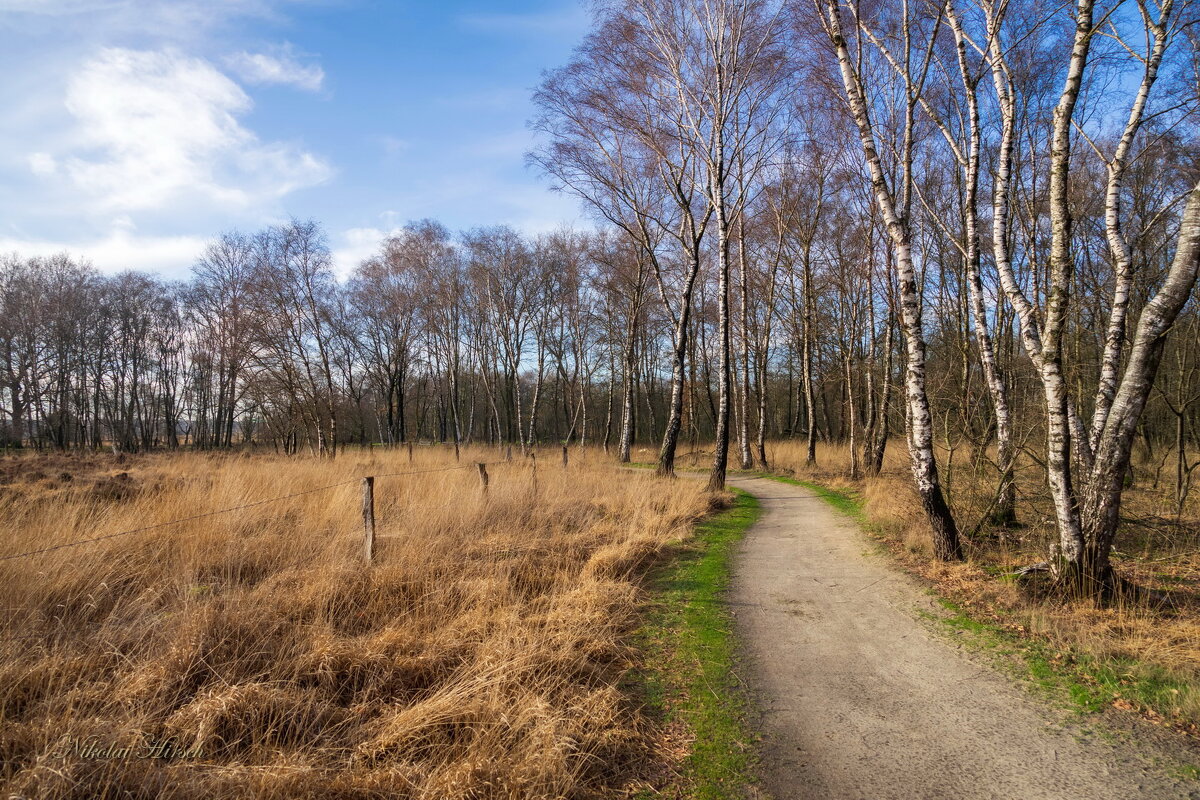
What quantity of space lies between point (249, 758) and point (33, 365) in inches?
1787

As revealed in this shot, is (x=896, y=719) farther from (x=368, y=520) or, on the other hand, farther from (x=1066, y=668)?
(x=368, y=520)

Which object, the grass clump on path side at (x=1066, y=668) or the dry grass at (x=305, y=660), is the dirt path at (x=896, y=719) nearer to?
the grass clump on path side at (x=1066, y=668)

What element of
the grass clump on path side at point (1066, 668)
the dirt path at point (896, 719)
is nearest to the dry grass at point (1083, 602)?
the grass clump on path side at point (1066, 668)

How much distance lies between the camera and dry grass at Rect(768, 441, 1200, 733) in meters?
3.69

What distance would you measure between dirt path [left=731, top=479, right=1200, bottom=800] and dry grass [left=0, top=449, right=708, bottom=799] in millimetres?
1053

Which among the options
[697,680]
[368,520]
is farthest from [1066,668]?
[368,520]

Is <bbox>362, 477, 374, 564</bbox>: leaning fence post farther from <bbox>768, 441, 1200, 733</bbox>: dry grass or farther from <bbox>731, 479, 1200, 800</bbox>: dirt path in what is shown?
<bbox>768, 441, 1200, 733</bbox>: dry grass

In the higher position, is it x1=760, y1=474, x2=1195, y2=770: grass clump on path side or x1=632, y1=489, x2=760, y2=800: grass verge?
x1=760, y1=474, x2=1195, y2=770: grass clump on path side

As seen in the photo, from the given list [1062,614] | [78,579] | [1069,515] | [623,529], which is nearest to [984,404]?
[1069,515]

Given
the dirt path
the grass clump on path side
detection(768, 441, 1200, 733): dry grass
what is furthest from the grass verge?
detection(768, 441, 1200, 733): dry grass

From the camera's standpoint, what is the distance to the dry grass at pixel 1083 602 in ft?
12.1

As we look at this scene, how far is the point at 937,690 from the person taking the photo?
3801 mm

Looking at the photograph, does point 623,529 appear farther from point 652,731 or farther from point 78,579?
point 78,579

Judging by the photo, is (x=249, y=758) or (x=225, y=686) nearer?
(x=249, y=758)
